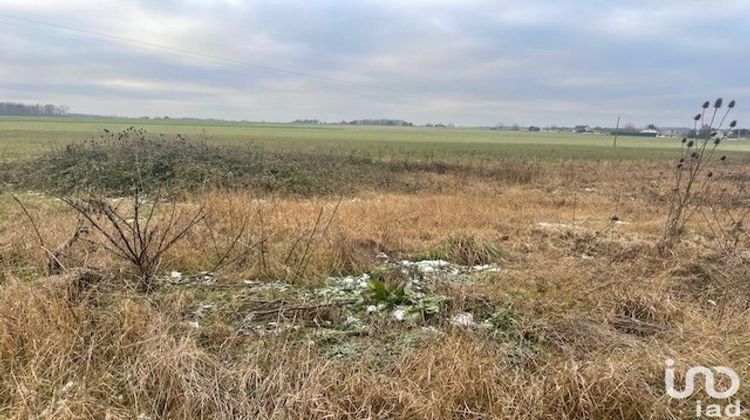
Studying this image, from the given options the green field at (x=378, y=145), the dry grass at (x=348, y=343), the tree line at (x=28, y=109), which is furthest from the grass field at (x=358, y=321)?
the tree line at (x=28, y=109)

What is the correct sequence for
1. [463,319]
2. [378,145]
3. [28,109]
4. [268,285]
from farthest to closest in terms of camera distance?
[28,109] < [378,145] < [268,285] < [463,319]

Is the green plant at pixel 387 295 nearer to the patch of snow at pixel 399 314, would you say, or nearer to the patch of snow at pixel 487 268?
the patch of snow at pixel 399 314

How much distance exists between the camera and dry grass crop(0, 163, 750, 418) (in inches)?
113

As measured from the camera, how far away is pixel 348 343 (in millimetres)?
3836

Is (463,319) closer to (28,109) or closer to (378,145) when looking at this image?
(378,145)

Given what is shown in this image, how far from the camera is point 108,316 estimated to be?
374 cm

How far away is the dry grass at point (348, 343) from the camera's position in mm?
2883

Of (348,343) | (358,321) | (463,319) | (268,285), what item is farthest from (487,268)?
(348,343)

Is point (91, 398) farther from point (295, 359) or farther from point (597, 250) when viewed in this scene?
point (597, 250)

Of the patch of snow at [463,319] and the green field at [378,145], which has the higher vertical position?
the patch of snow at [463,319]

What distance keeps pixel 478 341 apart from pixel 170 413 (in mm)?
2248

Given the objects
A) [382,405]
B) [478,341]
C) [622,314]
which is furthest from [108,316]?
[622,314]

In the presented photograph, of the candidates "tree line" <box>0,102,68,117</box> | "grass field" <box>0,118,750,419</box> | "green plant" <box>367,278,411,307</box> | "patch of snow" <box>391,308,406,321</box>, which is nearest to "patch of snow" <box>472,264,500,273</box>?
"grass field" <box>0,118,750,419</box>

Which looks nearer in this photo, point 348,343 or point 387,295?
→ point 348,343
